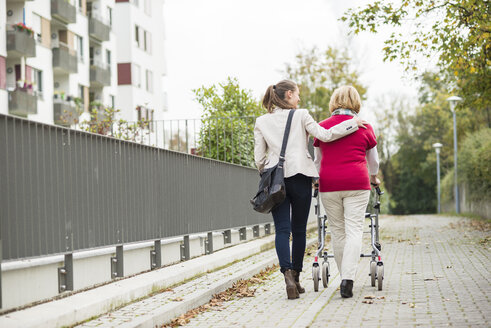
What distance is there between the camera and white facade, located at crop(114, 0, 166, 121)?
5331cm

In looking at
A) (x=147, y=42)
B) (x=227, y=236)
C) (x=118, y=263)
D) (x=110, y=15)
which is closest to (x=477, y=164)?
(x=227, y=236)

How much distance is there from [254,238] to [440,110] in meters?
48.3

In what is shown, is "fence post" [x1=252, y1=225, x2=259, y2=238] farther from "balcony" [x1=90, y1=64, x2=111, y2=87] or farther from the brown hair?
"balcony" [x1=90, y1=64, x2=111, y2=87]

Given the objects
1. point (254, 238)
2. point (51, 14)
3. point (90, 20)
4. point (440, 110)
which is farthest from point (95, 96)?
point (254, 238)

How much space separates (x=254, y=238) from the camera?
14.7 m

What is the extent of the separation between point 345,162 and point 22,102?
101 ft

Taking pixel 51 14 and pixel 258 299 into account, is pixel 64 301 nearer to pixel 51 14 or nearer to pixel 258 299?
pixel 258 299

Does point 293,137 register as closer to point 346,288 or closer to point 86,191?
point 346,288

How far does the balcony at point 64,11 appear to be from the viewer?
4103cm

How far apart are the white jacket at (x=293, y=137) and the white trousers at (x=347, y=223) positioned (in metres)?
0.35

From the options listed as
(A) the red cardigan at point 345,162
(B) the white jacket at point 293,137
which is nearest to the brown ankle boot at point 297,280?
(A) the red cardigan at point 345,162

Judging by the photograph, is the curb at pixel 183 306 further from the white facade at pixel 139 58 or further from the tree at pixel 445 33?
the white facade at pixel 139 58

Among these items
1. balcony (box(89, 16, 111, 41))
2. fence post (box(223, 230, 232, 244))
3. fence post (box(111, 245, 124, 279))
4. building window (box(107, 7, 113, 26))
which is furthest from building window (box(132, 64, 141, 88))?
fence post (box(111, 245, 124, 279))

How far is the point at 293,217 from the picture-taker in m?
7.56
